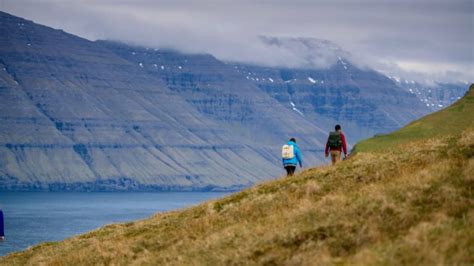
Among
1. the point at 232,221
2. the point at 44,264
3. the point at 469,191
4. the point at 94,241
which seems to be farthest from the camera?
the point at 94,241

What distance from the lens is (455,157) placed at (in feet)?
112

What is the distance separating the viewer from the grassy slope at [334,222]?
2492cm

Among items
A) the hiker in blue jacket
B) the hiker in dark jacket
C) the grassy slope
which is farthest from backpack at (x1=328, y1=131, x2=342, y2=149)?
the grassy slope

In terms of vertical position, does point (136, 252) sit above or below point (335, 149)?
below

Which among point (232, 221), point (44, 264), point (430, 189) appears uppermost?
point (430, 189)

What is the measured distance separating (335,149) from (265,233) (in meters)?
15.1

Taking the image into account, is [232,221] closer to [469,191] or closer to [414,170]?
[414,170]

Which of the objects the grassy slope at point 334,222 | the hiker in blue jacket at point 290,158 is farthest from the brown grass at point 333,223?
the hiker in blue jacket at point 290,158

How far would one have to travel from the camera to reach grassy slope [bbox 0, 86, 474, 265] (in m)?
24.9

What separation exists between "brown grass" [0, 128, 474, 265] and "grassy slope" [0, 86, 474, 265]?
35 mm

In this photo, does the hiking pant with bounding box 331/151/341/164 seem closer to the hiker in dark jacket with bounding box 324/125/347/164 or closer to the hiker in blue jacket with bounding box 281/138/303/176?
the hiker in dark jacket with bounding box 324/125/347/164

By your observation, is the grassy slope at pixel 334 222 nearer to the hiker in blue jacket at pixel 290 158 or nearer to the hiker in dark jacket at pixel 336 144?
the hiker in dark jacket at pixel 336 144

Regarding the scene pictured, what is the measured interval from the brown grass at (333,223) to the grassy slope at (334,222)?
1.4 inches

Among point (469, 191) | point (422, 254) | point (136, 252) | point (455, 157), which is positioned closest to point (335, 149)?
point (455, 157)
